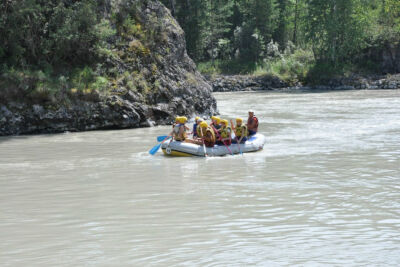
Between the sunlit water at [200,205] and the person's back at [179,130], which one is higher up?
the person's back at [179,130]

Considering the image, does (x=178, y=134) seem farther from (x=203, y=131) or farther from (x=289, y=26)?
(x=289, y=26)

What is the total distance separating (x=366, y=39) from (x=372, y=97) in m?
12.9

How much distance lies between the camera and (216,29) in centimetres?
4406

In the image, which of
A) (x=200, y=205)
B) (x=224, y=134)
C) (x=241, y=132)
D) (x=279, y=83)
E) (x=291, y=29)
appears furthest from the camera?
(x=291, y=29)

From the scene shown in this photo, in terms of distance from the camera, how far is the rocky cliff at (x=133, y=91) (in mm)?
17328

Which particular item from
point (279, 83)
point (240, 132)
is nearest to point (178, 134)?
point (240, 132)

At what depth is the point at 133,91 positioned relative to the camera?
1892 centimetres

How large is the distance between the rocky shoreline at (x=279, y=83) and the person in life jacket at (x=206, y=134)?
26019mm

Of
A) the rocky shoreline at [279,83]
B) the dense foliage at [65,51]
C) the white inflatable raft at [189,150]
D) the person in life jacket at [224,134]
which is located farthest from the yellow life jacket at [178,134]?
the rocky shoreline at [279,83]

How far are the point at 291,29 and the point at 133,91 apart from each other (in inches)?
1331

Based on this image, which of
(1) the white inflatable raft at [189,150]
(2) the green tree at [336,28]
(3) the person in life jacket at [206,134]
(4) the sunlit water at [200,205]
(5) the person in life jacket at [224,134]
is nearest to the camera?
(4) the sunlit water at [200,205]

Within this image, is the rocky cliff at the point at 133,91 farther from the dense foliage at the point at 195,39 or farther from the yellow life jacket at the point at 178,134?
the yellow life jacket at the point at 178,134

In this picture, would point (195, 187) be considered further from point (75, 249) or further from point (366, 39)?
point (366, 39)

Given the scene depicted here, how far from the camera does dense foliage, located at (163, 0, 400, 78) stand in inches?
1559
